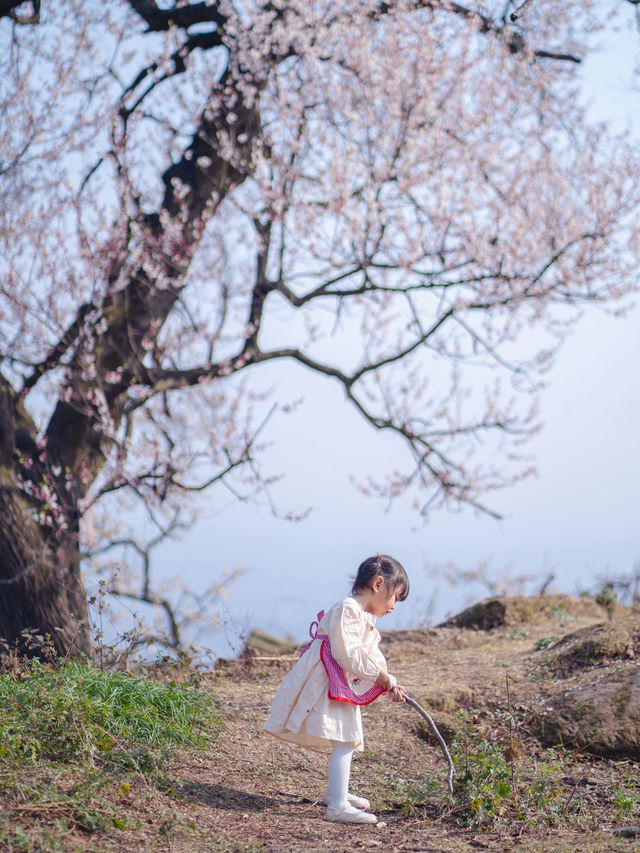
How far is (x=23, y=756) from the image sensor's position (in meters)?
3.25

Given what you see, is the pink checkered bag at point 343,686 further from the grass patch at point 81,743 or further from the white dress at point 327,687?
the grass patch at point 81,743

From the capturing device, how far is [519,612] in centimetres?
782

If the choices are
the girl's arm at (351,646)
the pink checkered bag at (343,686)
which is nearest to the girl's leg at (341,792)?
the pink checkered bag at (343,686)

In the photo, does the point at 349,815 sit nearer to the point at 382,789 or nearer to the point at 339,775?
the point at 339,775

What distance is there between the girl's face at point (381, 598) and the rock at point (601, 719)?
5.57 ft

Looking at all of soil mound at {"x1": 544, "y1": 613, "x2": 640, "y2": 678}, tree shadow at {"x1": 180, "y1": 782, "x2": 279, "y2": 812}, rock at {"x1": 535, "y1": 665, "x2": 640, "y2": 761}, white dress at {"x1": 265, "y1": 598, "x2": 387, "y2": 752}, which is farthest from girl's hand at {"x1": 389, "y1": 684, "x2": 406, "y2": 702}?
soil mound at {"x1": 544, "y1": 613, "x2": 640, "y2": 678}

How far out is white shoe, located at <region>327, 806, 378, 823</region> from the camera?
3391 millimetres

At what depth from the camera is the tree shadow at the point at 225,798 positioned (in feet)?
11.5

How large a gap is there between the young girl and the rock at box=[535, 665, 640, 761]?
154cm

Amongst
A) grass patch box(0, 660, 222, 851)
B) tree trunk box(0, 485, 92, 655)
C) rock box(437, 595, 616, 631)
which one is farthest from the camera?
rock box(437, 595, 616, 631)

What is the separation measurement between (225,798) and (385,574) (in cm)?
132

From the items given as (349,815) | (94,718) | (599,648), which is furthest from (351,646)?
(599,648)

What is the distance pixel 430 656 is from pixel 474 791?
3313mm

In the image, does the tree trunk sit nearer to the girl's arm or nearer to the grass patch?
the grass patch
